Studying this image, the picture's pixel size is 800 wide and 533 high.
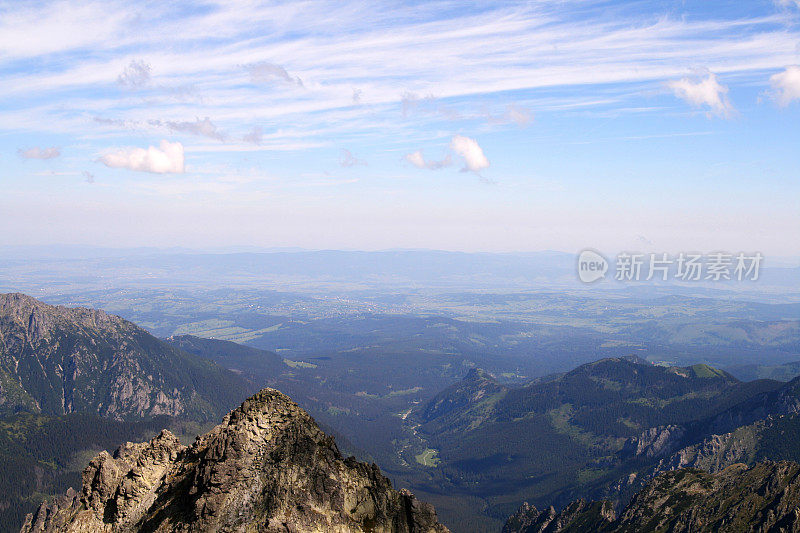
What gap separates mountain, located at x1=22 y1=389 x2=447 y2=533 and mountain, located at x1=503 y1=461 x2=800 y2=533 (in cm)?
9895

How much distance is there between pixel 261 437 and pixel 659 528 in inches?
5131

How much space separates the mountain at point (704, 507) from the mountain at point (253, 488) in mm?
98951

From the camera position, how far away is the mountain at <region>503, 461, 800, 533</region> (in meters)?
119

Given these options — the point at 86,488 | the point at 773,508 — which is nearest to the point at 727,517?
the point at 773,508

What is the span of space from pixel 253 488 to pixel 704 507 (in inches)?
5142

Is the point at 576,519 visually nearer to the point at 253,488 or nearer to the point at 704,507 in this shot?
the point at 704,507

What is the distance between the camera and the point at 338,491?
46.5 metres

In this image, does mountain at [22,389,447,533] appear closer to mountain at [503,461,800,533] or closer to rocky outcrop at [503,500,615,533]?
mountain at [503,461,800,533]

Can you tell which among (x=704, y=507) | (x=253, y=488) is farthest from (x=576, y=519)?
(x=253, y=488)

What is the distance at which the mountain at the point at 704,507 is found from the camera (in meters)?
119

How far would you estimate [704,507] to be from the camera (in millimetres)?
136250

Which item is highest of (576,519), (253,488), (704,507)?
(253,488)

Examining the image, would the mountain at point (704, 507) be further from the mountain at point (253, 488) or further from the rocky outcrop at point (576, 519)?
the mountain at point (253, 488)

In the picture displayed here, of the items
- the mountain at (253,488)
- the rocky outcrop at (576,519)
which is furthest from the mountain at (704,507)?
the mountain at (253,488)
